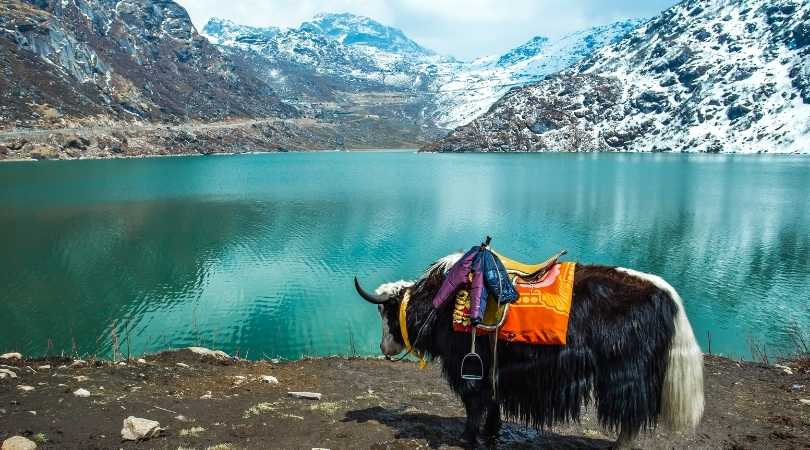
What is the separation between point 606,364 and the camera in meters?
4.98

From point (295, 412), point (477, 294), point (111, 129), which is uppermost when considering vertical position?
point (111, 129)

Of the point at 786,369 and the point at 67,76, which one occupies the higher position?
the point at 67,76

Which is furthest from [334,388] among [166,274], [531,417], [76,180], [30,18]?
[30,18]

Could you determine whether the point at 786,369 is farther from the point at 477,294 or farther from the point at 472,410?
the point at 477,294

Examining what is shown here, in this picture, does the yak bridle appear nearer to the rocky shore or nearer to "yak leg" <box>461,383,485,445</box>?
"yak leg" <box>461,383,485,445</box>

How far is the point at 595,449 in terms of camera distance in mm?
5539

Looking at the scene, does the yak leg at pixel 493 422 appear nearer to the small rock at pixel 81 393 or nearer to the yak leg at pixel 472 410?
the yak leg at pixel 472 410

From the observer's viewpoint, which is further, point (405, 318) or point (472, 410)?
point (405, 318)

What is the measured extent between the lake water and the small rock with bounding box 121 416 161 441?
281 inches

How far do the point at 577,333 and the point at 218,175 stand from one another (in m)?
78.6

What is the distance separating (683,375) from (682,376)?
0.04 feet

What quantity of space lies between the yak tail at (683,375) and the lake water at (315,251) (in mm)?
10318

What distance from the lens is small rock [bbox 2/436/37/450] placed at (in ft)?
14.4

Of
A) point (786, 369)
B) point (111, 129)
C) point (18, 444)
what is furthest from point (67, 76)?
point (786, 369)
